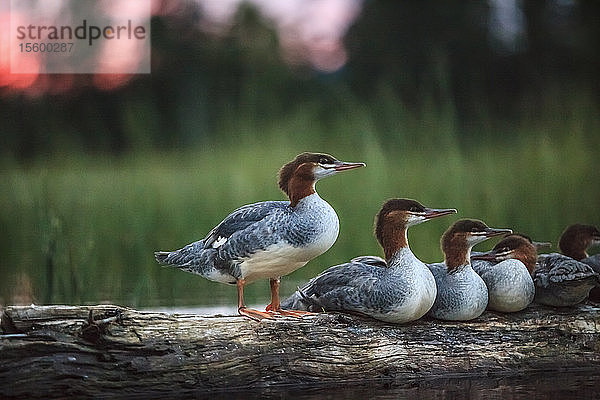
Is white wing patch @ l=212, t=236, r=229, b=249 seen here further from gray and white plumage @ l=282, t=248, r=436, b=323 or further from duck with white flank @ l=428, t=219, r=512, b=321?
duck with white flank @ l=428, t=219, r=512, b=321

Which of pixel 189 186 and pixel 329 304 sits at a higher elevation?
pixel 189 186

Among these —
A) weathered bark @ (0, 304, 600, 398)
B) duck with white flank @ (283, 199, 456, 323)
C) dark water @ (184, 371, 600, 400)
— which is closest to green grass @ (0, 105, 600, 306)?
duck with white flank @ (283, 199, 456, 323)

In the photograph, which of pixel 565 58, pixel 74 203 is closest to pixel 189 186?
pixel 74 203

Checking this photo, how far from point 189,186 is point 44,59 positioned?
871mm

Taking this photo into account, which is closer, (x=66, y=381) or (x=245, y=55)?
(x=66, y=381)

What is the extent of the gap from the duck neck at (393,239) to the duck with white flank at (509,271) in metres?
0.52

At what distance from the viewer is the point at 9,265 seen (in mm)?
3836

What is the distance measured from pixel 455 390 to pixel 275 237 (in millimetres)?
975

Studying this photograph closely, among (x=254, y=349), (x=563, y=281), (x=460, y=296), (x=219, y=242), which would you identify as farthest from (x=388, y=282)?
(x=563, y=281)

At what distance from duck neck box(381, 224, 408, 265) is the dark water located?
1.83 feet

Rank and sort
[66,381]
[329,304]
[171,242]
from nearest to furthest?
[66,381], [329,304], [171,242]

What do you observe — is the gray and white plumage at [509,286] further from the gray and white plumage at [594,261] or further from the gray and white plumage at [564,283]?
the gray and white plumage at [594,261]

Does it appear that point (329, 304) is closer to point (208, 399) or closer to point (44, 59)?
point (208, 399)

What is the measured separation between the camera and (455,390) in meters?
3.53
